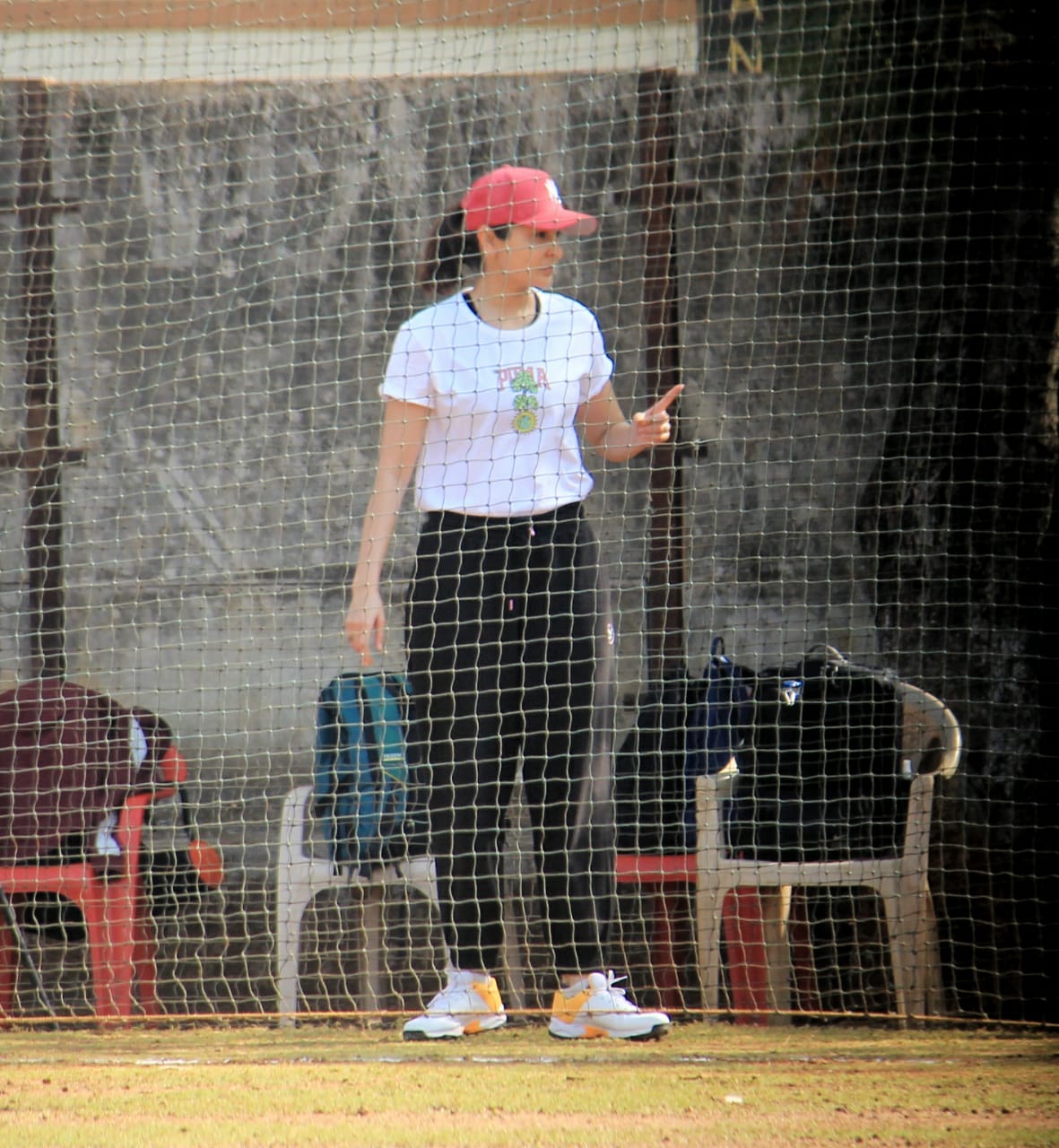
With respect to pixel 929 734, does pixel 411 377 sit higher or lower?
higher

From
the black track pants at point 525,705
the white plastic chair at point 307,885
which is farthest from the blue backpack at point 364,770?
the black track pants at point 525,705

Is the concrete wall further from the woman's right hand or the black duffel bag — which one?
the woman's right hand

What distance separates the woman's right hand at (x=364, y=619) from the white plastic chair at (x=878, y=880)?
0.77 meters

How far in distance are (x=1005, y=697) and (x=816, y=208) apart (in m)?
1.14

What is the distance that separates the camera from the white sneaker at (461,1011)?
2.48 metres

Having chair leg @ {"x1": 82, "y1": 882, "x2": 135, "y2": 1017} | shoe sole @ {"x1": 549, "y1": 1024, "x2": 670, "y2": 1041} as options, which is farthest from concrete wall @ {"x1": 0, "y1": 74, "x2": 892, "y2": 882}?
shoe sole @ {"x1": 549, "y1": 1024, "x2": 670, "y2": 1041}

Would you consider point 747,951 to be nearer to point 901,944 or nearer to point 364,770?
point 901,944

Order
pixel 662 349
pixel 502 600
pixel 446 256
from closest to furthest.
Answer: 1. pixel 502 600
2. pixel 446 256
3. pixel 662 349

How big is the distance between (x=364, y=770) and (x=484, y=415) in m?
0.77

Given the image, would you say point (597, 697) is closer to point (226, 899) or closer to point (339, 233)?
point (226, 899)

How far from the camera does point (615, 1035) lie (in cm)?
248

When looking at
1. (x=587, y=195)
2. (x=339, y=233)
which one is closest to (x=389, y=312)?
(x=339, y=233)

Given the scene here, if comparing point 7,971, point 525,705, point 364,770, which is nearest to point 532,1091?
point 525,705

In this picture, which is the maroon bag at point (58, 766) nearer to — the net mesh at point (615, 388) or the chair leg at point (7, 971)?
the net mesh at point (615, 388)
